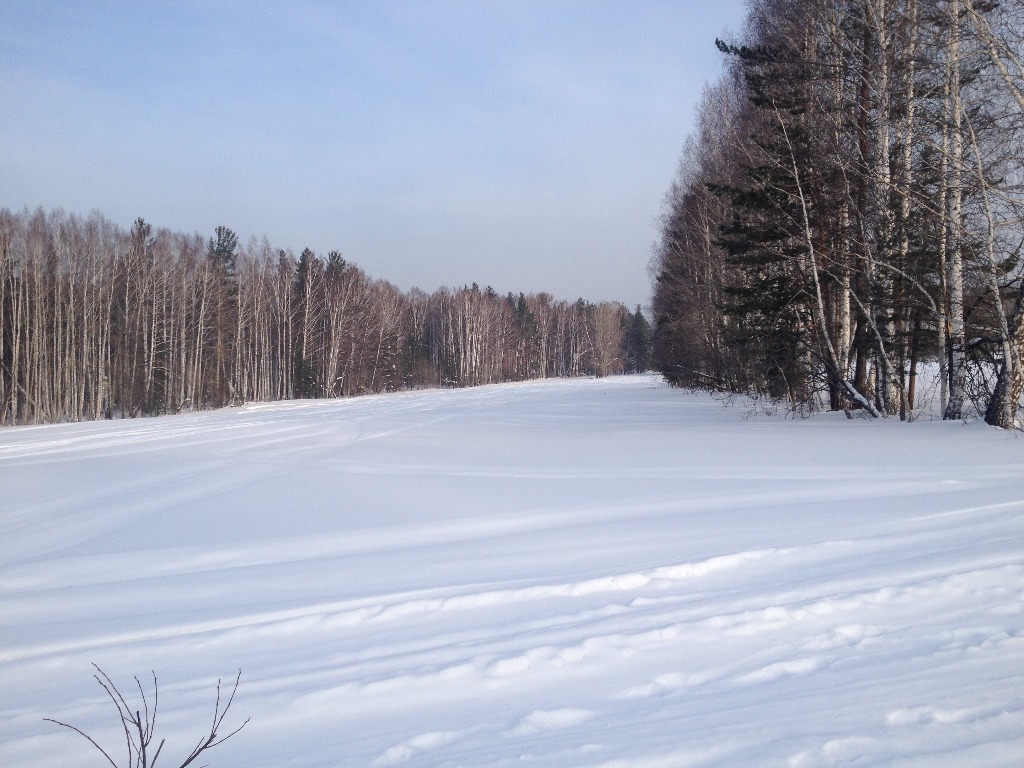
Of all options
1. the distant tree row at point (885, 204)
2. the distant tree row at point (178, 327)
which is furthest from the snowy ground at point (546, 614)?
the distant tree row at point (178, 327)

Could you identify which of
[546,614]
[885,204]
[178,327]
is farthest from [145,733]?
[178,327]

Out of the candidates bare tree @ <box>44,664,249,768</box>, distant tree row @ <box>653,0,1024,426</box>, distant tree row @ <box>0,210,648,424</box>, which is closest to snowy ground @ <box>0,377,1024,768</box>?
bare tree @ <box>44,664,249,768</box>

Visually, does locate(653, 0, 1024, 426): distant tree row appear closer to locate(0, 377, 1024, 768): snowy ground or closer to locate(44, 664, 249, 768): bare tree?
locate(0, 377, 1024, 768): snowy ground

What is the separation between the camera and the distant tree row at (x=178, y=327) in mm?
29328

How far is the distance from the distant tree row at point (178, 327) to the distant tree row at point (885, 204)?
90.7ft

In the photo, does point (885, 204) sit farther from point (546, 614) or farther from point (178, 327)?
point (178, 327)

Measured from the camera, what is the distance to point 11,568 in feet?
17.5

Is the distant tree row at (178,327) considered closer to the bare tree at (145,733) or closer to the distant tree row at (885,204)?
the distant tree row at (885,204)

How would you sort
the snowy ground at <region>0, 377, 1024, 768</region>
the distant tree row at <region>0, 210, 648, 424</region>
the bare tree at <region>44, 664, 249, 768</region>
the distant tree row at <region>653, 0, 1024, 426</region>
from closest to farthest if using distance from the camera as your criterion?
the bare tree at <region>44, 664, 249, 768</region> < the snowy ground at <region>0, 377, 1024, 768</region> < the distant tree row at <region>653, 0, 1024, 426</region> < the distant tree row at <region>0, 210, 648, 424</region>

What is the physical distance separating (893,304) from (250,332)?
1453 inches

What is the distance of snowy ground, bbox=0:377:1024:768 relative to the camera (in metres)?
2.64

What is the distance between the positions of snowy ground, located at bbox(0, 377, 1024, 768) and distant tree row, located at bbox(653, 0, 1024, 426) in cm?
310

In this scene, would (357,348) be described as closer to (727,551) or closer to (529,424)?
(529,424)

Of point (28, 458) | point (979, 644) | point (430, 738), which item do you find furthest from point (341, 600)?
point (28, 458)
